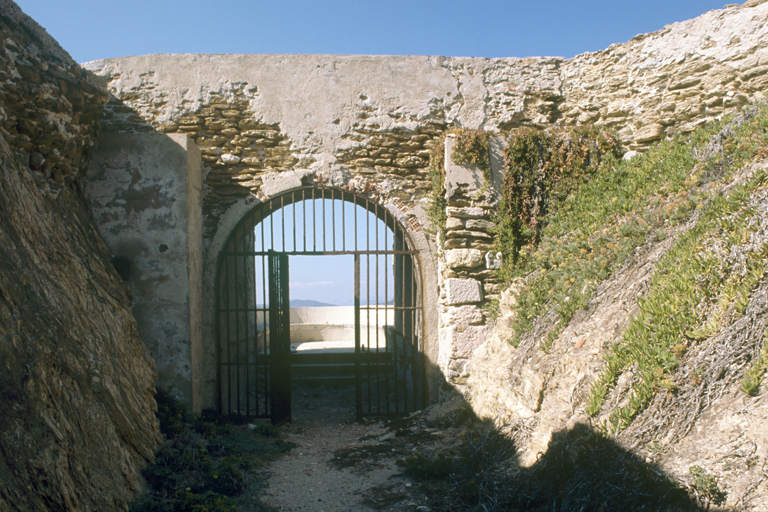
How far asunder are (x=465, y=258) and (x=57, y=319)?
4039 mm

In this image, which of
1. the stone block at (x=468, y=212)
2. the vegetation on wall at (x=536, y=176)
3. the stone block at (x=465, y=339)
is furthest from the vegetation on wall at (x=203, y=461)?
the vegetation on wall at (x=536, y=176)

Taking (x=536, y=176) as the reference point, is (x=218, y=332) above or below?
below

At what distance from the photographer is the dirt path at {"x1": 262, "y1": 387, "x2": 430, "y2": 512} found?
393 centimetres

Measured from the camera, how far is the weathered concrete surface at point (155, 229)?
5375 millimetres

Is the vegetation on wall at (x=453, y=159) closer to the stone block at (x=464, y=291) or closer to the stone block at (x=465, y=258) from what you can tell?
the stone block at (x=465, y=258)

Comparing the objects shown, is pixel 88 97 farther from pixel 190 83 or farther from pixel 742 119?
pixel 742 119

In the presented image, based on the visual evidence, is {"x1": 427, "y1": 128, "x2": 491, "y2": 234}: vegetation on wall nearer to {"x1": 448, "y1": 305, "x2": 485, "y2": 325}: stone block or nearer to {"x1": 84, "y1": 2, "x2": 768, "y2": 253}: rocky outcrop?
{"x1": 84, "y1": 2, "x2": 768, "y2": 253}: rocky outcrop

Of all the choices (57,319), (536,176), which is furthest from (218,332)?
(536,176)

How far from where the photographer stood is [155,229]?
5.41 metres

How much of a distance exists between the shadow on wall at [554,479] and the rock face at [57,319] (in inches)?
98.9

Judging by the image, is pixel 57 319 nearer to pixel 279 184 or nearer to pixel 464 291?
pixel 279 184

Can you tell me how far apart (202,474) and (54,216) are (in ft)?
9.04

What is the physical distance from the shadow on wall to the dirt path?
0.93ft

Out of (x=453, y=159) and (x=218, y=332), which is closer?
(x=453, y=159)
